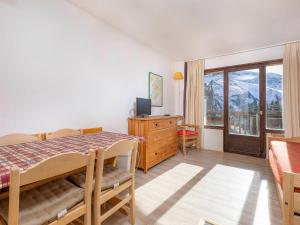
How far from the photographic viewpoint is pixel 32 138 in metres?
1.69

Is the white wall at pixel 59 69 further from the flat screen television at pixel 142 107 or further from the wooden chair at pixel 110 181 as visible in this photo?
the wooden chair at pixel 110 181

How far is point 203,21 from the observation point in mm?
2527

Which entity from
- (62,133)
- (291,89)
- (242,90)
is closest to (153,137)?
(62,133)

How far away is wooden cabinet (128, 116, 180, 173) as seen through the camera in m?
2.73

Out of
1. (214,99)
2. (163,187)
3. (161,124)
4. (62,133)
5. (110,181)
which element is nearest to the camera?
(110,181)

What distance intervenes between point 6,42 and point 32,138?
1.00m

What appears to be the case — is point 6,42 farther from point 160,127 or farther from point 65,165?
point 160,127

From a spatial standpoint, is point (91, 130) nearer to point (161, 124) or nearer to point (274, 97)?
point (161, 124)

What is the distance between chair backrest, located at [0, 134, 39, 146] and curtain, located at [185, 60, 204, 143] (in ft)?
11.8

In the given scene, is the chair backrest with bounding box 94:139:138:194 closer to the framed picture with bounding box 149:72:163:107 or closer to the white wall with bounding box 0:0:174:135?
the white wall with bounding box 0:0:174:135

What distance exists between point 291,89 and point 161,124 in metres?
2.64

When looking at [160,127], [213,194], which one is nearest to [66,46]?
[160,127]

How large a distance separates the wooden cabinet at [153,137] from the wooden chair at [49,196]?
5.14 feet

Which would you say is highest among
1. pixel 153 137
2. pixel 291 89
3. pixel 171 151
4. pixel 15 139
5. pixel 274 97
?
pixel 291 89
